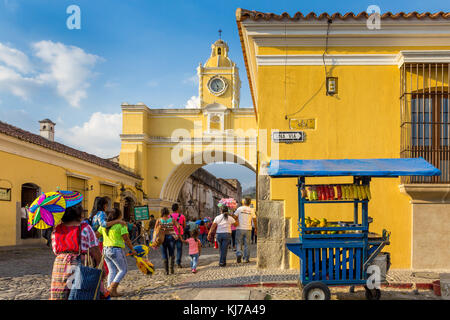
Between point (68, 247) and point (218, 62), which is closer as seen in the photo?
point (68, 247)

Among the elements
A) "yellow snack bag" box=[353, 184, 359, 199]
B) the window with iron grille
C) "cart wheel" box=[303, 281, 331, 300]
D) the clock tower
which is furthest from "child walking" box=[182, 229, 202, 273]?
the clock tower

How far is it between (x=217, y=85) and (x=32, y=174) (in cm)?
1844

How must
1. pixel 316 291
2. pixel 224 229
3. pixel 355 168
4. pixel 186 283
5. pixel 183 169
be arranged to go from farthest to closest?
pixel 183 169
pixel 224 229
pixel 186 283
pixel 355 168
pixel 316 291

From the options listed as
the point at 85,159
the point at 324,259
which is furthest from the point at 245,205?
the point at 85,159

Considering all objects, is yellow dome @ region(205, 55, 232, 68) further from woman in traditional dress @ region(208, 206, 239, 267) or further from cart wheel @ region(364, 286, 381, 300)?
cart wheel @ region(364, 286, 381, 300)

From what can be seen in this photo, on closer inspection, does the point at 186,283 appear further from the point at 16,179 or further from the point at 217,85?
the point at 217,85

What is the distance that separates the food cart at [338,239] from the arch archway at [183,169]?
19547 millimetres

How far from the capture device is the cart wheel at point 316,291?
18.1ft

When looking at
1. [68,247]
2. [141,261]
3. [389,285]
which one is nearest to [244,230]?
[141,261]

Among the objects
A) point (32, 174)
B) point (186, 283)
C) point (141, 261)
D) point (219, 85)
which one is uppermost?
point (219, 85)

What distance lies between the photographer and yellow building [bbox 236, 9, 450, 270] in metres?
8.17

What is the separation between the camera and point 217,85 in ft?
103

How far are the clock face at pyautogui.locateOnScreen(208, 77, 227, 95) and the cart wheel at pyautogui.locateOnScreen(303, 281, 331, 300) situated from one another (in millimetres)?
26318
